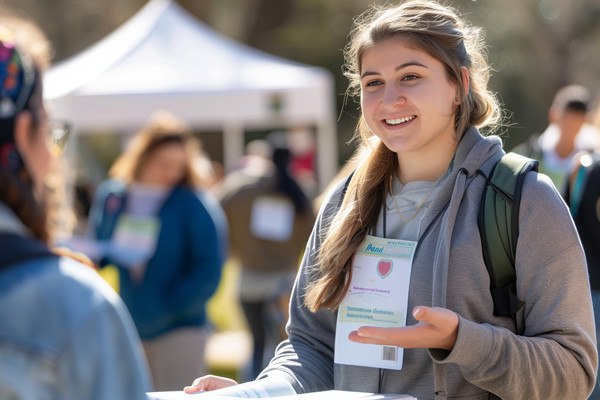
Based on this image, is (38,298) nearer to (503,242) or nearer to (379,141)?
(503,242)

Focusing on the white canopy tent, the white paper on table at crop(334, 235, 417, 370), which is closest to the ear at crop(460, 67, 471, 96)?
the white paper on table at crop(334, 235, 417, 370)

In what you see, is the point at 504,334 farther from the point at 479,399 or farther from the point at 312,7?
the point at 312,7

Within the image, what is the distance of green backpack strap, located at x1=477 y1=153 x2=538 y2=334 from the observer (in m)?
2.48

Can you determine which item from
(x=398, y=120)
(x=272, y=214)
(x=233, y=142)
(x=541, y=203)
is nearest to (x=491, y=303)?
(x=541, y=203)

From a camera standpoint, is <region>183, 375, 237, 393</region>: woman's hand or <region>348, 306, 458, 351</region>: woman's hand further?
<region>183, 375, 237, 393</region>: woman's hand

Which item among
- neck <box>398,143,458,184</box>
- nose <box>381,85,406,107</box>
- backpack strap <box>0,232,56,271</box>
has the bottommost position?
backpack strap <box>0,232,56,271</box>

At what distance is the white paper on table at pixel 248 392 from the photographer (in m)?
2.30

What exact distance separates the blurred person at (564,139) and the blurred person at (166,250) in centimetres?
208

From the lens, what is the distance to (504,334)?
7.89 feet

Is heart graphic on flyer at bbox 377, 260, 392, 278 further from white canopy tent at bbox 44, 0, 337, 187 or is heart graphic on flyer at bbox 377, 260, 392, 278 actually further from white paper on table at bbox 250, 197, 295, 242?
white canopy tent at bbox 44, 0, 337, 187

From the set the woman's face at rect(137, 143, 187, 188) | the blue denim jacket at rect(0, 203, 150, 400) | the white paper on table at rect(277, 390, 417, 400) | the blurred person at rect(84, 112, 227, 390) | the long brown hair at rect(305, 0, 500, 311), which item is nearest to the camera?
the blue denim jacket at rect(0, 203, 150, 400)

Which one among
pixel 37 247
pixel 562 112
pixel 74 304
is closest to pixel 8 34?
pixel 37 247

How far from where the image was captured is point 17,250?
165cm

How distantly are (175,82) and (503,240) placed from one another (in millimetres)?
7778
